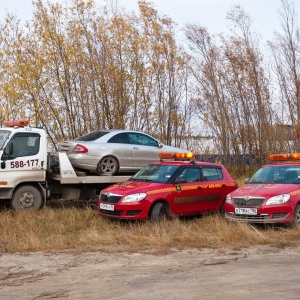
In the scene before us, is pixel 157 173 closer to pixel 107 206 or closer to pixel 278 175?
pixel 107 206

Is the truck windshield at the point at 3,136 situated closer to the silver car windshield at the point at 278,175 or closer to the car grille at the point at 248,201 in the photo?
the car grille at the point at 248,201

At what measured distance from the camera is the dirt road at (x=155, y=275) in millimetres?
6355

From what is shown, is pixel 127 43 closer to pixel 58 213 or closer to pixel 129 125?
pixel 129 125

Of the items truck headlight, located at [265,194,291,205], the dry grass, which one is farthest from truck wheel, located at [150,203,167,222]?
truck headlight, located at [265,194,291,205]

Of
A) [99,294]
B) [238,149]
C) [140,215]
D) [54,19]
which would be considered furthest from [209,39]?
[99,294]

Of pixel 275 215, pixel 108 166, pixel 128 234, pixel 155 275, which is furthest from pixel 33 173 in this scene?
pixel 155 275

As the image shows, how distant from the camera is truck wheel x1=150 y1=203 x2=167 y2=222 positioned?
1162cm

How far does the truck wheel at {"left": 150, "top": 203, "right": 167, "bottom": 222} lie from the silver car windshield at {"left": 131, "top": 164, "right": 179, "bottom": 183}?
706 mm

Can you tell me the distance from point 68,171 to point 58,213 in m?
1.11

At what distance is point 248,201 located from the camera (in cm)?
1105

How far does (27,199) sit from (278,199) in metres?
6.29

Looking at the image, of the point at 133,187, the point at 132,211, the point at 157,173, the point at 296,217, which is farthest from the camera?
the point at 157,173

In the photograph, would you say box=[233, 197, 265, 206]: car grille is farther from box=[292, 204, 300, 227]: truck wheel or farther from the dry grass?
box=[292, 204, 300, 227]: truck wheel

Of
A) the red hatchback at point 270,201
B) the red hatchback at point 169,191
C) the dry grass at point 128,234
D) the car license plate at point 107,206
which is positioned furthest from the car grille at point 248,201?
the car license plate at point 107,206
